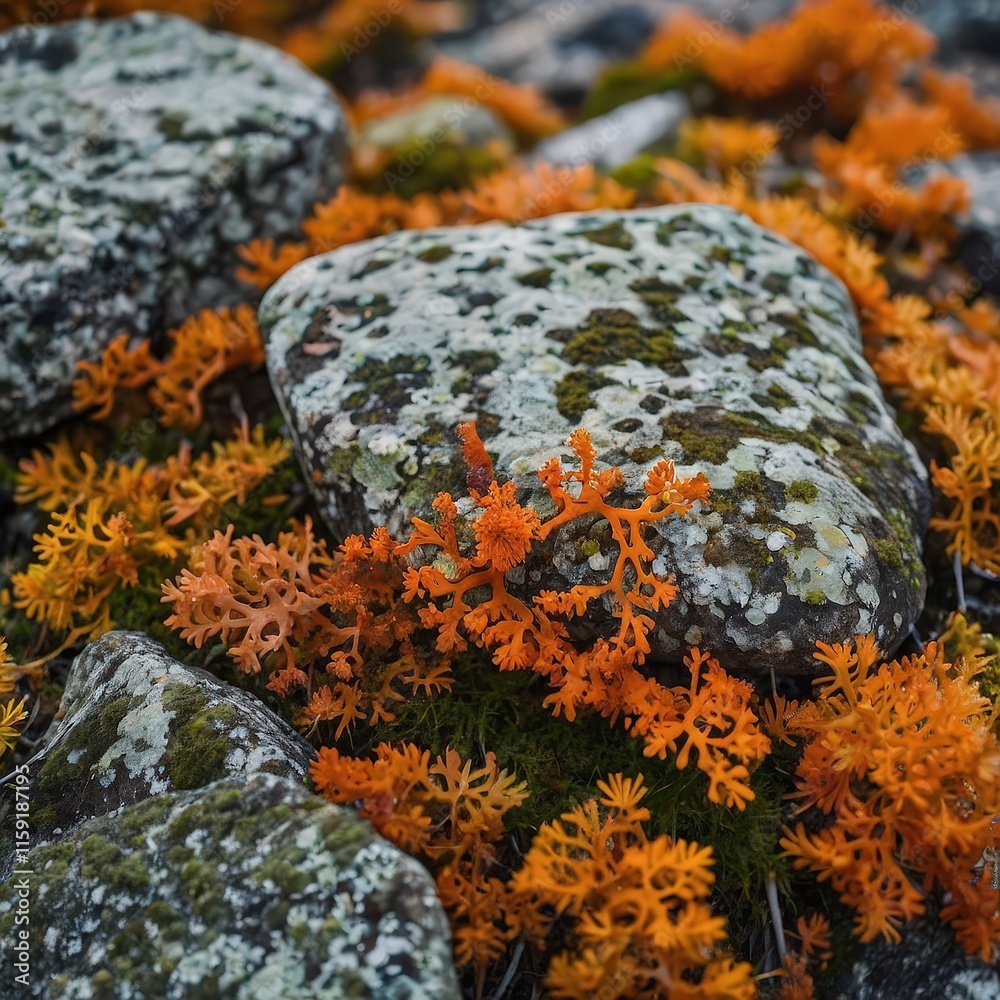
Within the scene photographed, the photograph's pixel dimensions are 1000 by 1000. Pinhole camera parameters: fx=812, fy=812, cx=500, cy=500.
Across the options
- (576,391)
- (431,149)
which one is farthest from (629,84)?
(576,391)

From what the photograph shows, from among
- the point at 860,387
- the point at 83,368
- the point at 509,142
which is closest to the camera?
the point at 860,387

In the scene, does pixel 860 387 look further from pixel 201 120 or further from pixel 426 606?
pixel 201 120

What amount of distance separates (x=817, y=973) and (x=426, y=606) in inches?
84.4

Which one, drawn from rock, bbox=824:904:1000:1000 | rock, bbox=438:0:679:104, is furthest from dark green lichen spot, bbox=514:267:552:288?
rock, bbox=438:0:679:104

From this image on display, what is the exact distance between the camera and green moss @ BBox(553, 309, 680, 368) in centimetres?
423

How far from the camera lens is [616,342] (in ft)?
14.1

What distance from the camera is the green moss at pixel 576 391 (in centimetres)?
399

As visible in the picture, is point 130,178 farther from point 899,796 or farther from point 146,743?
point 899,796

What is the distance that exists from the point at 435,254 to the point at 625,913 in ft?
11.9

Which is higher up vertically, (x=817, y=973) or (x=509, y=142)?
(x=509, y=142)

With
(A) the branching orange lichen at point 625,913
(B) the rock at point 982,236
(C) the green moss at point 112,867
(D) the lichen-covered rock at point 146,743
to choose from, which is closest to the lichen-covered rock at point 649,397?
(A) the branching orange lichen at point 625,913

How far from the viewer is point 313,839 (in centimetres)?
279

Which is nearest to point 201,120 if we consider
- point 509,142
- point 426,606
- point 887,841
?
point 509,142

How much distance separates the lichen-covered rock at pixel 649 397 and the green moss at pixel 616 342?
0.03ft
